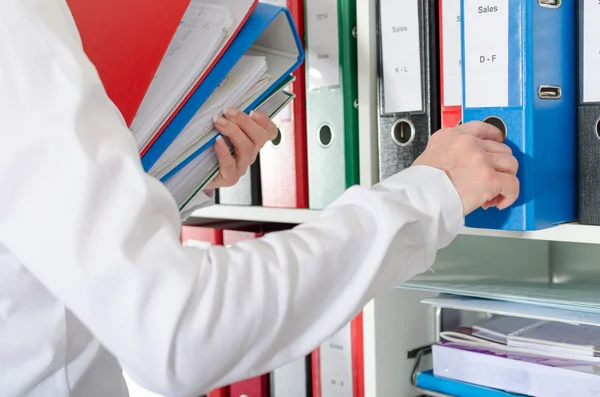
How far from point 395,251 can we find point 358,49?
0.42 m

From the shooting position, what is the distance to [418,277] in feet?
3.36

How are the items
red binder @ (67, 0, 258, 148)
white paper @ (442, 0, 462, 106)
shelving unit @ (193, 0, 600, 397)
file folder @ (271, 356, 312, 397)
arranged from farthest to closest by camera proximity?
file folder @ (271, 356, 312, 397), shelving unit @ (193, 0, 600, 397), white paper @ (442, 0, 462, 106), red binder @ (67, 0, 258, 148)

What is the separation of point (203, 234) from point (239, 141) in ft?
1.40

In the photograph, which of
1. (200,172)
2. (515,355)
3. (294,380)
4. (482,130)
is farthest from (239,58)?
(294,380)

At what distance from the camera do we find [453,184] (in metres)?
0.69

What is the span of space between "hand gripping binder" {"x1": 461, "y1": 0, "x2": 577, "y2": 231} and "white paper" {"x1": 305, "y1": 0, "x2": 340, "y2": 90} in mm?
243

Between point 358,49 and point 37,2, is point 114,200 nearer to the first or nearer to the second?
point 37,2

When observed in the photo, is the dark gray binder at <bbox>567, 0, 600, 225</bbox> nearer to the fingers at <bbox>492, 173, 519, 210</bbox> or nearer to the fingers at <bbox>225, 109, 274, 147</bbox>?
the fingers at <bbox>492, 173, 519, 210</bbox>

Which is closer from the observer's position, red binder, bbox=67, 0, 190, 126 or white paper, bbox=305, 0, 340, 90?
red binder, bbox=67, 0, 190, 126

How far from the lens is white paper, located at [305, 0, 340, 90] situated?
3.28ft

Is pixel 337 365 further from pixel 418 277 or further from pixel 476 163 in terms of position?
pixel 476 163

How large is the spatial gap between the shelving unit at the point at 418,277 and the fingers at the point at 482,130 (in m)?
0.13

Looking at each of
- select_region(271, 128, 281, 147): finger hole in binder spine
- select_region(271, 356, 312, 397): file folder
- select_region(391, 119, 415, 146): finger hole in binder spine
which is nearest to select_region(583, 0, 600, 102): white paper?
select_region(391, 119, 415, 146): finger hole in binder spine

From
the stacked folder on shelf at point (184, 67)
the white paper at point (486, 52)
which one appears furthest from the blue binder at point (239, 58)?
the white paper at point (486, 52)
